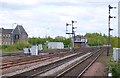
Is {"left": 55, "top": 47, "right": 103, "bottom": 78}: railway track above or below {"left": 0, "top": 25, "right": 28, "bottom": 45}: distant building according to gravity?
below

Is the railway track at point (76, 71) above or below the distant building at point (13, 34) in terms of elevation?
below

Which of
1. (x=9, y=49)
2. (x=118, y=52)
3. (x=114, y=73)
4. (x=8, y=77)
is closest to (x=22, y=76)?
(x=8, y=77)

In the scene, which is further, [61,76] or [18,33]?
[18,33]

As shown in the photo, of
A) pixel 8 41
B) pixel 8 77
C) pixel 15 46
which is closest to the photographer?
pixel 8 77

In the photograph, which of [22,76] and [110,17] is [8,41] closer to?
[110,17]

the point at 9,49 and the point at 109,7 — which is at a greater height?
the point at 109,7

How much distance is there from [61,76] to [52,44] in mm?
97892

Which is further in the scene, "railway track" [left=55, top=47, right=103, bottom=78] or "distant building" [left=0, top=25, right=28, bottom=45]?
"distant building" [left=0, top=25, right=28, bottom=45]

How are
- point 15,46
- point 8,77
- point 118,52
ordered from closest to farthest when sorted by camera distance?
1. point 8,77
2. point 118,52
3. point 15,46

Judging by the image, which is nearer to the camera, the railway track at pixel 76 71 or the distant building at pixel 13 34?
the railway track at pixel 76 71

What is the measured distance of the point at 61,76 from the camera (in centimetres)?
2489

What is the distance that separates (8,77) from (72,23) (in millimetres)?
80042

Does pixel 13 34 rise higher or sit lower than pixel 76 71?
higher

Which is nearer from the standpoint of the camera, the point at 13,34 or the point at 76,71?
the point at 76,71
